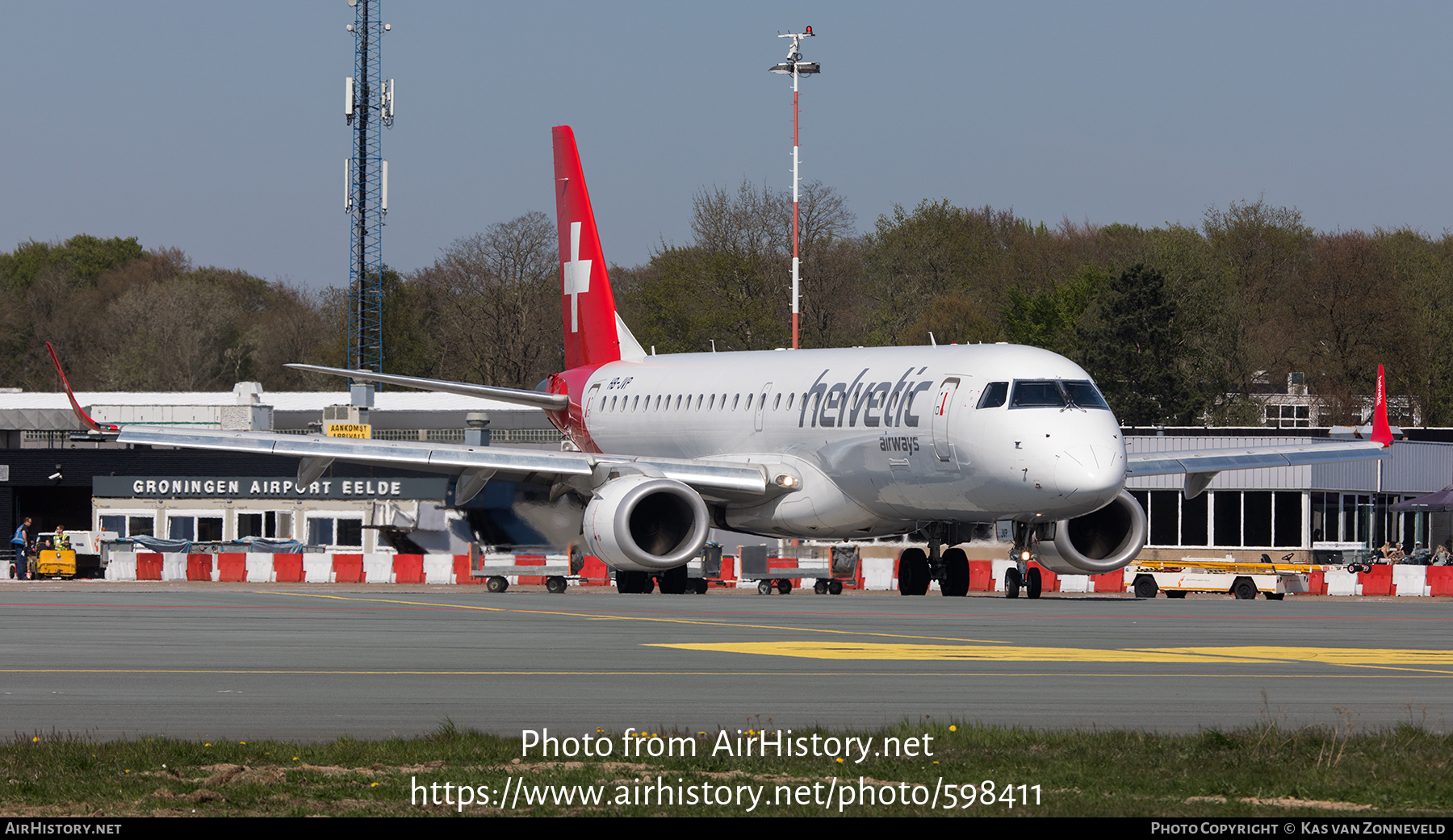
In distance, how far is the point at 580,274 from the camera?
4153 centimetres

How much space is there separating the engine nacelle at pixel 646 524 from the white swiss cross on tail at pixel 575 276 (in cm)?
1154

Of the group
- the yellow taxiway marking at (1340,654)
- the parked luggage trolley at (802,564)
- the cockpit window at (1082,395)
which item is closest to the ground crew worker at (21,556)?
the parked luggage trolley at (802,564)

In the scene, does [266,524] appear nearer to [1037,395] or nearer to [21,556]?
[21,556]

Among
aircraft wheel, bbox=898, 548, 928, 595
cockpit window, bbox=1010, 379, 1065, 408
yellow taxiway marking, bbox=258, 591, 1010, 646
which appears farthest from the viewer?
aircraft wheel, bbox=898, 548, 928, 595

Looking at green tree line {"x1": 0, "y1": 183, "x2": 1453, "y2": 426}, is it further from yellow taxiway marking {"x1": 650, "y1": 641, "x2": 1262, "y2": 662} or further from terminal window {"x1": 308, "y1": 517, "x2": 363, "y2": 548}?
yellow taxiway marking {"x1": 650, "y1": 641, "x2": 1262, "y2": 662}

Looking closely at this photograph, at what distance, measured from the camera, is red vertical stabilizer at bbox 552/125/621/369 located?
4088 centimetres

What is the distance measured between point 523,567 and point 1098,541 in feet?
44.9

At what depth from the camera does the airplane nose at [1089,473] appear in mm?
26062

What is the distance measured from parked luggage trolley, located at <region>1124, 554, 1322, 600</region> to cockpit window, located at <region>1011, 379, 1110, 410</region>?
12414 mm

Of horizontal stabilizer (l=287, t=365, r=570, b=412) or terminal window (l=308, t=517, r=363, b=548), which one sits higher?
horizontal stabilizer (l=287, t=365, r=570, b=412)

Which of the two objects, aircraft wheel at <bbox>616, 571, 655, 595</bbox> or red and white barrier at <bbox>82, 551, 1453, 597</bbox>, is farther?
red and white barrier at <bbox>82, 551, 1453, 597</bbox>

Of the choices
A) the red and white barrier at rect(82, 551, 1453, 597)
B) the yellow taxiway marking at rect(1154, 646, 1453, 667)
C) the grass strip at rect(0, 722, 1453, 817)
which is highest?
the grass strip at rect(0, 722, 1453, 817)

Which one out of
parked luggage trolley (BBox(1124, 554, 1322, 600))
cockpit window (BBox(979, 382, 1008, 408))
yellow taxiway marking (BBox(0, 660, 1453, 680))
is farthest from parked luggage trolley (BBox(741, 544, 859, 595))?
yellow taxiway marking (BBox(0, 660, 1453, 680))

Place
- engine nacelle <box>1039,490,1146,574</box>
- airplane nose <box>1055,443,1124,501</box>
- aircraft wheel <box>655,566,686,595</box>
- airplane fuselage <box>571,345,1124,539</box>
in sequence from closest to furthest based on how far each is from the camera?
airplane nose <box>1055,443,1124,501</box> < airplane fuselage <box>571,345,1124,539</box> < engine nacelle <box>1039,490,1146,574</box> < aircraft wheel <box>655,566,686,595</box>
